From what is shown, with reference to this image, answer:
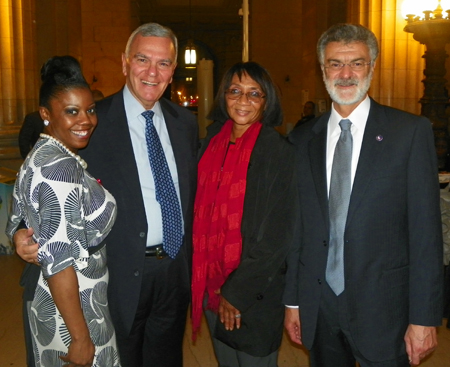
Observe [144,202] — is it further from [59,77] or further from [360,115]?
[360,115]

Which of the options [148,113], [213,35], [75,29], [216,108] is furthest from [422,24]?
[213,35]

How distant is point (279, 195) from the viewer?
8.89 ft

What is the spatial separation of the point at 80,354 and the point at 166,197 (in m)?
0.96

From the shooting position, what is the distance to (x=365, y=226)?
235 centimetres

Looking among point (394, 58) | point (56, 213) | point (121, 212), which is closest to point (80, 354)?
point (56, 213)

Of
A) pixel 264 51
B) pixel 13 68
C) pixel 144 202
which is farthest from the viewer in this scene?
pixel 264 51

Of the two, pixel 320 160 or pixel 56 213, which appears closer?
pixel 56 213

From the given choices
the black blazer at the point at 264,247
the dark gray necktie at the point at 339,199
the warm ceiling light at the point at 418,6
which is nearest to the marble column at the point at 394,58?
the warm ceiling light at the point at 418,6

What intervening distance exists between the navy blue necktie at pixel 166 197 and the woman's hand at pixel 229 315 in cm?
38

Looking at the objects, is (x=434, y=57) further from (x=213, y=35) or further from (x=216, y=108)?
(x=213, y=35)

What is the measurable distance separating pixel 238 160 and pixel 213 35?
31.3m

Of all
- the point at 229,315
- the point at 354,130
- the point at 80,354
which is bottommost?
the point at 229,315

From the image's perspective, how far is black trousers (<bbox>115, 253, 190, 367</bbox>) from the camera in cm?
285

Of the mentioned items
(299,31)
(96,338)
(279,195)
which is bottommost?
(96,338)
